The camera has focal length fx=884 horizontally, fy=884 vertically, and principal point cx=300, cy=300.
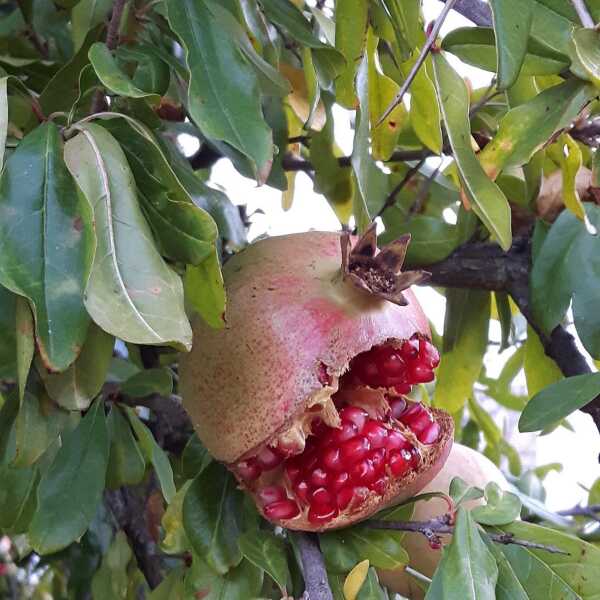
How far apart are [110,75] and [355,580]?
44cm

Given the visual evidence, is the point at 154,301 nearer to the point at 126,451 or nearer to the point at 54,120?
the point at 54,120

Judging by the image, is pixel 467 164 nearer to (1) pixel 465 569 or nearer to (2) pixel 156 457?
(1) pixel 465 569

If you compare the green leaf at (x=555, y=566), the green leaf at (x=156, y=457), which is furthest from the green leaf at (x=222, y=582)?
the green leaf at (x=555, y=566)

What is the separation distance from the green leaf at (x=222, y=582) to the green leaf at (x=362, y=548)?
0.23 ft

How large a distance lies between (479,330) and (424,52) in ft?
1.59

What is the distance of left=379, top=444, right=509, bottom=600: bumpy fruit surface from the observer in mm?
899

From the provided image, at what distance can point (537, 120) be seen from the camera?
68 cm

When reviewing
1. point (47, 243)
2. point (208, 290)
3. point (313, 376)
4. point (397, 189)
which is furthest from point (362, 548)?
point (397, 189)

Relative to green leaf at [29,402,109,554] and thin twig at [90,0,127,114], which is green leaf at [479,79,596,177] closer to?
thin twig at [90,0,127,114]

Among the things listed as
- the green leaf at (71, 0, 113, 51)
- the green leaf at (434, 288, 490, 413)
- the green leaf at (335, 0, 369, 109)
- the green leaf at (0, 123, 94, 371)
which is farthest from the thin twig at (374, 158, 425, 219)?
the green leaf at (0, 123, 94, 371)

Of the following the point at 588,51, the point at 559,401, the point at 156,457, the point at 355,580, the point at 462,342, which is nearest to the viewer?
the point at 588,51

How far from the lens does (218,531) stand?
793mm

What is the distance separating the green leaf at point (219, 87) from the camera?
27.5 inches

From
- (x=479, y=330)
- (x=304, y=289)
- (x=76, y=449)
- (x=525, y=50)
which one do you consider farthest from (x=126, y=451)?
(x=525, y=50)
